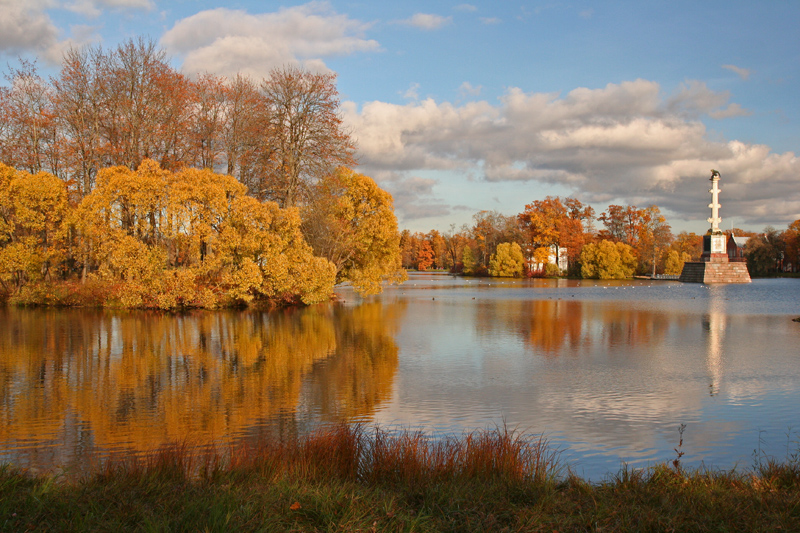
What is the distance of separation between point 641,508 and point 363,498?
8.00 feet

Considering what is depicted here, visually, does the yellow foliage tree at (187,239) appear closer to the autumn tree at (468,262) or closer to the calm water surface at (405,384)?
the calm water surface at (405,384)

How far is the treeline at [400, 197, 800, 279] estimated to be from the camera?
85.5 m

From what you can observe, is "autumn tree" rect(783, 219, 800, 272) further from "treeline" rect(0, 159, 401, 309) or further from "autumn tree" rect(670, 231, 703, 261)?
"treeline" rect(0, 159, 401, 309)

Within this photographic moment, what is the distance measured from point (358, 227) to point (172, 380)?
26116mm

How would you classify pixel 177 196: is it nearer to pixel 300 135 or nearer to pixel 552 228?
pixel 300 135

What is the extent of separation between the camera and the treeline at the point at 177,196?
94.6 feet

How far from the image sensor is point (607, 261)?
272ft

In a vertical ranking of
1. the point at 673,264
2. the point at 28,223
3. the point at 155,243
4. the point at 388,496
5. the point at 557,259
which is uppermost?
the point at 28,223

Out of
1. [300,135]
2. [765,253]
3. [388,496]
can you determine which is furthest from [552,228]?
[388,496]

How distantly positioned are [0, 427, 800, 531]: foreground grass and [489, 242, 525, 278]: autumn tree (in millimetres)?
82029

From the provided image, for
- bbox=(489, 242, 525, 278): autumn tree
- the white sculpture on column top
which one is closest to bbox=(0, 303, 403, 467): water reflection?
the white sculpture on column top

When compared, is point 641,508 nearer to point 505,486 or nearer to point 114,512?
point 505,486

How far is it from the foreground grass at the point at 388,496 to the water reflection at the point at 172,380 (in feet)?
8.21

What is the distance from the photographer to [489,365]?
15.0 metres
